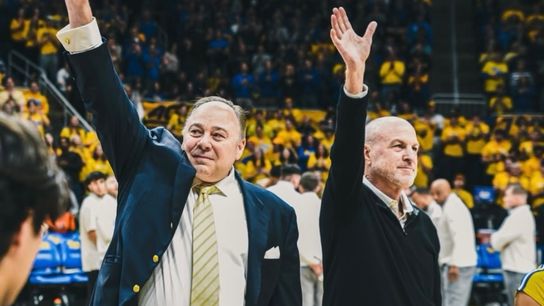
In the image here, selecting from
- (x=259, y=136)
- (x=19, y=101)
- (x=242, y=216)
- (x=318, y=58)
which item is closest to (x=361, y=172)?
(x=242, y=216)

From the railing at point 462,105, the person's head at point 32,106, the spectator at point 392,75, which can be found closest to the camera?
the person's head at point 32,106

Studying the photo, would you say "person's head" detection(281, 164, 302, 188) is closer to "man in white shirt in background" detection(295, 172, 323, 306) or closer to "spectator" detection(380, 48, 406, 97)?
"man in white shirt in background" detection(295, 172, 323, 306)

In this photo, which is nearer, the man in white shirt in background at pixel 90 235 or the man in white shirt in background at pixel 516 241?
the man in white shirt in background at pixel 90 235

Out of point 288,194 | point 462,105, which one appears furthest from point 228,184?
point 462,105

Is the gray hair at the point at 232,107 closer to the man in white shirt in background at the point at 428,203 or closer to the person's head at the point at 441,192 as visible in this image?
the man in white shirt in background at the point at 428,203

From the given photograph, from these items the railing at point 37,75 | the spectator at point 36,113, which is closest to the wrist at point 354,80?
the spectator at point 36,113

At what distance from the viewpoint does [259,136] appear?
19938 mm

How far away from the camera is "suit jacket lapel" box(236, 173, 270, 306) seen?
385 centimetres

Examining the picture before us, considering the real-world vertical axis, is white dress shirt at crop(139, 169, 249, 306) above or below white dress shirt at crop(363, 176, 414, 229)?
below

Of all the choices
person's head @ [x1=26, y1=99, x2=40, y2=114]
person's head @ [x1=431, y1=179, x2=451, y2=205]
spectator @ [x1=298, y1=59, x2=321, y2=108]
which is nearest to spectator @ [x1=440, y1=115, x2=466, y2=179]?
spectator @ [x1=298, y1=59, x2=321, y2=108]

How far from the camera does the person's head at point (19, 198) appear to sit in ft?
5.61

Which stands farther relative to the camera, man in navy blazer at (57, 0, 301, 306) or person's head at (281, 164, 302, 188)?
person's head at (281, 164, 302, 188)

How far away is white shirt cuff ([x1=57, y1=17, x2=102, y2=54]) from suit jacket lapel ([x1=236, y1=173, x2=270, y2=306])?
2.99 ft

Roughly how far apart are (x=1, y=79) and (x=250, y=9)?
29.3ft
